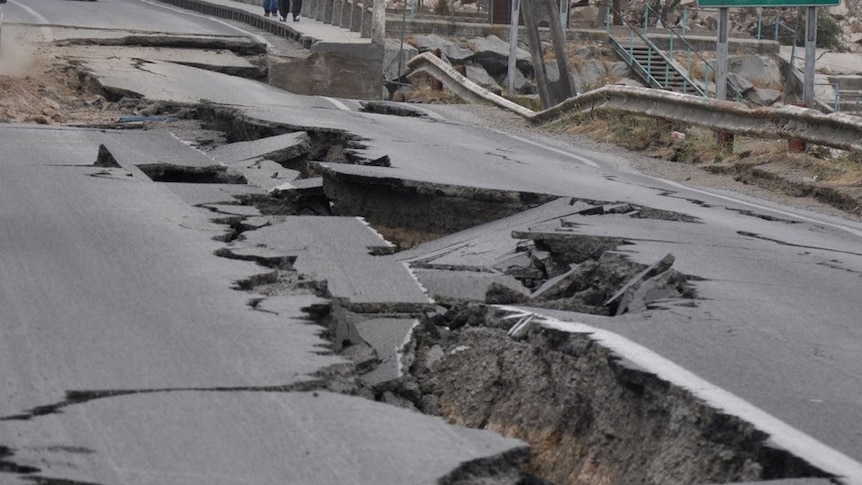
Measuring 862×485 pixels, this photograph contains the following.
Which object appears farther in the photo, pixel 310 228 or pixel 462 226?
pixel 462 226

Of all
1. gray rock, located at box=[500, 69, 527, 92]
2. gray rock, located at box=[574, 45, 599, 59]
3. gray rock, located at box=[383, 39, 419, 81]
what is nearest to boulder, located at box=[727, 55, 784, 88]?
gray rock, located at box=[574, 45, 599, 59]

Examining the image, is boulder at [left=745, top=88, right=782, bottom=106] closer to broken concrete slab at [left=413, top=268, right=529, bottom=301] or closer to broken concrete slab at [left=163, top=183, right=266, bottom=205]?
broken concrete slab at [left=163, top=183, right=266, bottom=205]

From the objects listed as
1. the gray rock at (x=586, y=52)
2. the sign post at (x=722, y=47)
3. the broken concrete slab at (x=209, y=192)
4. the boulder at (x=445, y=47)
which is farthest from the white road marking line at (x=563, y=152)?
the gray rock at (x=586, y=52)

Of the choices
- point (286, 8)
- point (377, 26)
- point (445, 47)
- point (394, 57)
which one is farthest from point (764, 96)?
point (377, 26)

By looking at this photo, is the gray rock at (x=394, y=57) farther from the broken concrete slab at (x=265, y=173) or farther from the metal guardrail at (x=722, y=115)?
the broken concrete slab at (x=265, y=173)

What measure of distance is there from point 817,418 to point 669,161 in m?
10.9

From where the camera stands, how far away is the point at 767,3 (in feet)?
53.1

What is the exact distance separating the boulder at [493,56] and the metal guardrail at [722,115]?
55.1ft

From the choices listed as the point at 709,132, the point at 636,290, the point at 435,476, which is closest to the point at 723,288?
the point at 636,290

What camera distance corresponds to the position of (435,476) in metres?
3.59

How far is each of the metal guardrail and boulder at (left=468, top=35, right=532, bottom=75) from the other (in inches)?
661

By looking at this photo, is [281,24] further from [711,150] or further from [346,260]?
[346,260]

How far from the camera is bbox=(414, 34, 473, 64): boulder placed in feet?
121

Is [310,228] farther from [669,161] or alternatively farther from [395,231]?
[669,161]
